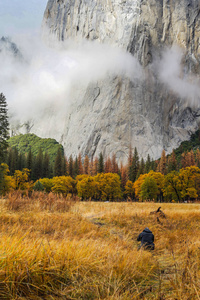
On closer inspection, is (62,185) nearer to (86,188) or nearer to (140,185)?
(86,188)

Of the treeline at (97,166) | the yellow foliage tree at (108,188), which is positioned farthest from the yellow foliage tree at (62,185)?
→ the treeline at (97,166)

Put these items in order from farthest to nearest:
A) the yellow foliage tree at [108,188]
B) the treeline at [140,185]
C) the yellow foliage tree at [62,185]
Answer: the yellow foliage tree at [62,185] → the yellow foliage tree at [108,188] → the treeline at [140,185]

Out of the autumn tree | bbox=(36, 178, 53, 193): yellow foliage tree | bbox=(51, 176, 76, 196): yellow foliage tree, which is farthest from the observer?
bbox=(36, 178, 53, 193): yellow foliage tree

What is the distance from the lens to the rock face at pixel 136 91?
110062 millimetres

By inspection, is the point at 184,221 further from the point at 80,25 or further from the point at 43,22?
the point at 43,22

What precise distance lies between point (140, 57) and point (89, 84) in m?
33.1

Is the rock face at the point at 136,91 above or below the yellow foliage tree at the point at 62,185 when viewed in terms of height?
above

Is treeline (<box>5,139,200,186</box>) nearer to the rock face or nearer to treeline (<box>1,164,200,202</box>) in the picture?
treeline (<box>1,164,200,202</box>)

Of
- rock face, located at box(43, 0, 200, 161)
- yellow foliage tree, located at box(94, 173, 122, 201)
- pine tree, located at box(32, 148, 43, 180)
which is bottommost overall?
yellow foliage tree, located at box(94, 173, 122, 201)

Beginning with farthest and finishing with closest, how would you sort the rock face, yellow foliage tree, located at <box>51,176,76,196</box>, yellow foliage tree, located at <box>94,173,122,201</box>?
the rock face < yellow foliage tree, located at <box>51,176,76,196</box> < yellow foliage tree, located at <box>94,173,122,201</box>

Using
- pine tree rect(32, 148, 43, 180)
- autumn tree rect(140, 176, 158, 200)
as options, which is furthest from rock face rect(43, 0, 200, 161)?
autumn tree rect(140, 176, 158, 200)

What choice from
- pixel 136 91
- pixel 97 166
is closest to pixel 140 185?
pixel 97 166

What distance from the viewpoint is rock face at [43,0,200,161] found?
361ft

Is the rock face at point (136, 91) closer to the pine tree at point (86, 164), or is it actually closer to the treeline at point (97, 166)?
the pine tree at point (86, 164)
